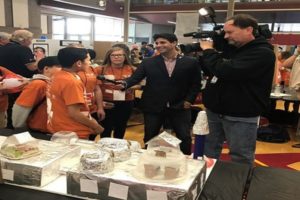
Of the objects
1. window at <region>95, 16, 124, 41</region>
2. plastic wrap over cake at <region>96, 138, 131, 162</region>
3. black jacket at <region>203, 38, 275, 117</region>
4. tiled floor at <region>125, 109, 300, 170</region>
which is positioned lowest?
tiled floor at <region>125, 109, 300, 170</region>

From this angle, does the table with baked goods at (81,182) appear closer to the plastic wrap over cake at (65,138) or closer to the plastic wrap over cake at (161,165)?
the plastic wrap over cake at (161,165)

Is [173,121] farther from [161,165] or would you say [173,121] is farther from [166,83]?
[161,165]

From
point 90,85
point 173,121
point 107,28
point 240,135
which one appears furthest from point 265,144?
point 107,28

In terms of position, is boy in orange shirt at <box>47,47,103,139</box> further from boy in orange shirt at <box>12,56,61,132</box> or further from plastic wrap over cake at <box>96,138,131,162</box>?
plastic wrap over cake at <box>96,138,131,162</box>

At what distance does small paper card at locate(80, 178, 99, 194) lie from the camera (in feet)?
3.76

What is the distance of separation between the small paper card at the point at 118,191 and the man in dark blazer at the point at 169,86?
5.42 ft

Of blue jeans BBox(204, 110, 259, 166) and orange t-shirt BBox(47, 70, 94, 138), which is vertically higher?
orange t-shirt BBox(47, 70, 94, 138)

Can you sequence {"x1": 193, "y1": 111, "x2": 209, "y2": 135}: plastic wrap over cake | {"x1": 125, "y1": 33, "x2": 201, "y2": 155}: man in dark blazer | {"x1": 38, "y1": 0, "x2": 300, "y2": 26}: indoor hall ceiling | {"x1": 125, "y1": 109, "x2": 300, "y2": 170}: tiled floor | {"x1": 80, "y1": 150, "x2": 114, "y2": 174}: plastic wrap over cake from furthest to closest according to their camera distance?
1. {"x1": 38, "y1": 0, "x2": 300, "y2": 26}: indoor hall ceiling
2. {"x1": 125, "y1": 109, "x2": 300, "y2": 170}: tiled floor
3. {"x1": 125, "y1": 33, "x2": 201, "y2": 155}: man in dark blazer
4. {"x1": 193, "y1": 111, "x2": 209, "y2": 135}: plastic wrap over cake
5. {"x1": 80, "y1": 150, "x2": 114, "y2": 174}: plastic wrap over cake

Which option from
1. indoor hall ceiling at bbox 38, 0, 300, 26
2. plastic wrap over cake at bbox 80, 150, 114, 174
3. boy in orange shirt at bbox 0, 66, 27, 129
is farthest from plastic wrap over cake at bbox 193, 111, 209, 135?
indoor hall ceiling at bbox 38, 0, 300, 26

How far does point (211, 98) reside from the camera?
2.12 metres

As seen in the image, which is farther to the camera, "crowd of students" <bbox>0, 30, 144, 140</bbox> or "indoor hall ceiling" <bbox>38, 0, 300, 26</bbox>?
"indoor hall ceiling" <bbox>38, 0, 300, 26</bbox>

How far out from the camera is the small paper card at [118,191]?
3.66 ft

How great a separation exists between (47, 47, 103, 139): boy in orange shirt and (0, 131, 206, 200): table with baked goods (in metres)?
0.44

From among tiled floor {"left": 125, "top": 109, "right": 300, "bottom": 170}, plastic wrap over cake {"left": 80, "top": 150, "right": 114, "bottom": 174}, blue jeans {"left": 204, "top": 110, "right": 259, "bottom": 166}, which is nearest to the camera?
plastic wrap over cake {"left": 80, "top": 150, "right": 114, "bottom": 174}
